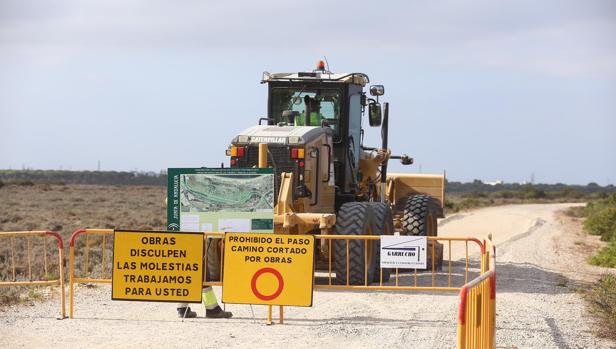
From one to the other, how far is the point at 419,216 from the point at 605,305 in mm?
6397

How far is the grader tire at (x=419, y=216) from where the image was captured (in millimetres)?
20438

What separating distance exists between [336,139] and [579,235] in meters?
23.6

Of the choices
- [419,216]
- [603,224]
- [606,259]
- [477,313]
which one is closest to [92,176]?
[603,224]

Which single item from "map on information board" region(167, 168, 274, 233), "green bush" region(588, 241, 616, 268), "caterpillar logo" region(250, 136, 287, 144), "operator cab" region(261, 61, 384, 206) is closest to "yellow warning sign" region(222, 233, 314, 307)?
"map on information board" region(167, 168, 274, 233)

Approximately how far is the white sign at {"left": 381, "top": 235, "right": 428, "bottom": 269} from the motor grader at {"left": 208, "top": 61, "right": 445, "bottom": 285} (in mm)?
2310

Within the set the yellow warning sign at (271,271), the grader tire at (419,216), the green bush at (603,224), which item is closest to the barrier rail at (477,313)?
the yellow warning sign at (271,271)

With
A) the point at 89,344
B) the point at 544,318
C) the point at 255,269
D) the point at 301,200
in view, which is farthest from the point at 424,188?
the point at 89,344

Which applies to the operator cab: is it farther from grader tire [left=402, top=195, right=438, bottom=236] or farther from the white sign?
the white sign

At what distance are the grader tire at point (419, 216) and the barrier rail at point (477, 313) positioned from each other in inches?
381

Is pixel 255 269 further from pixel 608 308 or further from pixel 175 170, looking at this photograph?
pixel 608 308

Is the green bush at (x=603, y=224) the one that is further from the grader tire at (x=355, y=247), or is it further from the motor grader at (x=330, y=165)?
the grader tire at (x=355, y=247)

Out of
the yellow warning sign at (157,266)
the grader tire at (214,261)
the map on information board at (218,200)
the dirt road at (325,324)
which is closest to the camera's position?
the dirt road at (325,324)

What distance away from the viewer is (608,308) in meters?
14.3

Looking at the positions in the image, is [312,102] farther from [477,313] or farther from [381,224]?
[477,313]
